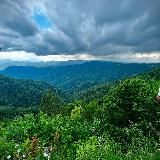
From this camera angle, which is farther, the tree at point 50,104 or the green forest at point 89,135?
the tree at point 50,104

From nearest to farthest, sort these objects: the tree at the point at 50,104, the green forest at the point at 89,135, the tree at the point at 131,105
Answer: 1. the green forest at the point at 89,135
2. the tree at the point at 131,105
3. the tree at the point at 50,104

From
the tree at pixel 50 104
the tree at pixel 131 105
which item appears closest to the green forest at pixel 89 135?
the tree at pixel 131 105

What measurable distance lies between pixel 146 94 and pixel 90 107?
211ft

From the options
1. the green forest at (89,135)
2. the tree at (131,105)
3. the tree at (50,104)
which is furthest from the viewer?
the tree at (50,104)

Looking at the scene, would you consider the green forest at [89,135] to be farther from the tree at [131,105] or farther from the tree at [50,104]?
the tree at [50,104]

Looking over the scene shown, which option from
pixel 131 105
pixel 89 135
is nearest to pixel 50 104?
pixel 131 105

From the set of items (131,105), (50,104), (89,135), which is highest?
(89,135)

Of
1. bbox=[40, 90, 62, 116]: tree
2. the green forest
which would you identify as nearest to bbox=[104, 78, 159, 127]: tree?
the green forest

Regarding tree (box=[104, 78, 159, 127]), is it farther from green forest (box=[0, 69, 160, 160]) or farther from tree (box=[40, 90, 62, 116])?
tree (box=[40, 90, 62, 116])

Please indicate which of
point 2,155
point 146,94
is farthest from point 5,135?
point 146,94

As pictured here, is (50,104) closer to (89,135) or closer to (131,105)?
(131,105)

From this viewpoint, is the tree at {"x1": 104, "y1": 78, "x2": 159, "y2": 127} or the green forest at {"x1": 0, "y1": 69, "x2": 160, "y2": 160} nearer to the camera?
the green forest at {"x1": 0, "y1": 69, "x2": 160, "y2": 160}

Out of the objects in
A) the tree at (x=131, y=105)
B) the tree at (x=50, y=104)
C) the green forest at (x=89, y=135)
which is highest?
the green forest at (x=89, y=135)

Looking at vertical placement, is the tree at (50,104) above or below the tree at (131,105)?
below
